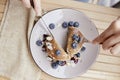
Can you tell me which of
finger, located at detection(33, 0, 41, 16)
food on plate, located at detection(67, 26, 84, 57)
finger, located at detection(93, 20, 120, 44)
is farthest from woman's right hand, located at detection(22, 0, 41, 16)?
finger, located at detection(93, 20, 120, 44)

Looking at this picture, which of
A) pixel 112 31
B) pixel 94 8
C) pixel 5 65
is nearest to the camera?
pixel 112 31

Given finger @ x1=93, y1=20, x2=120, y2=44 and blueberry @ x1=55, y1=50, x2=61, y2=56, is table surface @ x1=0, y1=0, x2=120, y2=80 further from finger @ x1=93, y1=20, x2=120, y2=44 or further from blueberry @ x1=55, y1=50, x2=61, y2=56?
finger @ x1=93, y1=20, x2=120, y2=44

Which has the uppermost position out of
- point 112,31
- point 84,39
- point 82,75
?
point 112,31

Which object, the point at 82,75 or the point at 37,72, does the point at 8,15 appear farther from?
the point at 82,75

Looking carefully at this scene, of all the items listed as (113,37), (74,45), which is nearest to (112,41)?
(113,37)

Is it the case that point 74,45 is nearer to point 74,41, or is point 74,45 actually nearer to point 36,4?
point 74,41

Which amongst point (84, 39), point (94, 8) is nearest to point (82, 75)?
point (84, 39)
